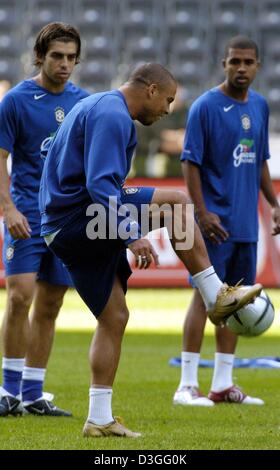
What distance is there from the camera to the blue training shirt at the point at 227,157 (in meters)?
7.73

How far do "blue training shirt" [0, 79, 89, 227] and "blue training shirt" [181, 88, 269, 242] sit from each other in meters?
1.13

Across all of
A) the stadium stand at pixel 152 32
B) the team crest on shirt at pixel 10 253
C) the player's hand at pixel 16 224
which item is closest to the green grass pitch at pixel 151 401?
the team crest on shirt at pixel 10 253

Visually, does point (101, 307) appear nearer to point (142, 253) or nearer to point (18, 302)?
point (142, 253)

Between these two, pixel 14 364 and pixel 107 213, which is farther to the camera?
pixel 14 364

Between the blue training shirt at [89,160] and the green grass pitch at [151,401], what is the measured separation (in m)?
1.10

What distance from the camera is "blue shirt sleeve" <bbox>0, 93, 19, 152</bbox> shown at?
6.83 meters

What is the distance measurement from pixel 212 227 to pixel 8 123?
1.64 m

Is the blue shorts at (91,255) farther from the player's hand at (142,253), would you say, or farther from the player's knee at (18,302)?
the player's knee at (18,302)

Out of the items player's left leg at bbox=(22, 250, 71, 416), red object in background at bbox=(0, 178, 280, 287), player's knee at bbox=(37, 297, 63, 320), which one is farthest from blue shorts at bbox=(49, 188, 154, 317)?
red object in background at bbox=(0, 178, 280, 287)

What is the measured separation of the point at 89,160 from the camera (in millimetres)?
5398

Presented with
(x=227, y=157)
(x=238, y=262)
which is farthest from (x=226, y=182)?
(x=238, y=262)

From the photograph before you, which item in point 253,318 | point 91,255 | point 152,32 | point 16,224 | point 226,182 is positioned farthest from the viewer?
point 152,32

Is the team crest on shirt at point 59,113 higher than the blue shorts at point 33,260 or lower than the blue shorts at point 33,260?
higher

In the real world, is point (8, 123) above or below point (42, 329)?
above
